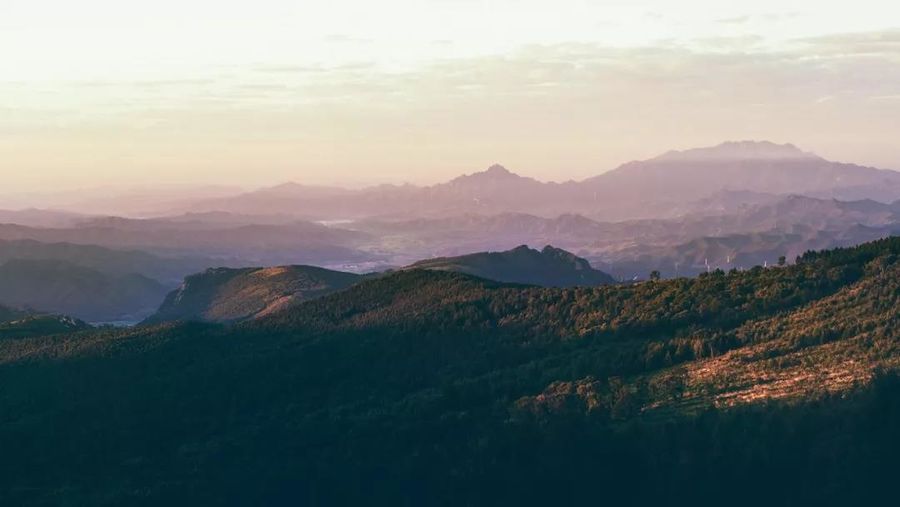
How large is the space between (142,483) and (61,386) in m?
36.9

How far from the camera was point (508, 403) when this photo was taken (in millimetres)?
136125

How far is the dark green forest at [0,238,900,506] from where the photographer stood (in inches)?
4313

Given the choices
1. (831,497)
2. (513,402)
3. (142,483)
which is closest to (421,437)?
(513,402)

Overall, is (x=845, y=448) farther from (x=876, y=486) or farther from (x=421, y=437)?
(x=421, y=437)

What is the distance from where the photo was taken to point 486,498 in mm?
114000

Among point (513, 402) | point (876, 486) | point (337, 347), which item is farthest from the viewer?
→ point (337, 347)

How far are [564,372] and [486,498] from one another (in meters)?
32.4

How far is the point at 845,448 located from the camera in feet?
346

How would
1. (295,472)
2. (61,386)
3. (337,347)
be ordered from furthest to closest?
(337,347), (61,386), (295,472)

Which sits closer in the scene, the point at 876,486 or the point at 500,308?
the point at 876,486

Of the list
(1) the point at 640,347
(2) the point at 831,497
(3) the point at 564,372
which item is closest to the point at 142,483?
(3) the point at 564,372

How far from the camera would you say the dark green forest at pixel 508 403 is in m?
110

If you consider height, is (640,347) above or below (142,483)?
above

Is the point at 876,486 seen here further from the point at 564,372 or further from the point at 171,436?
the point at 171,436
